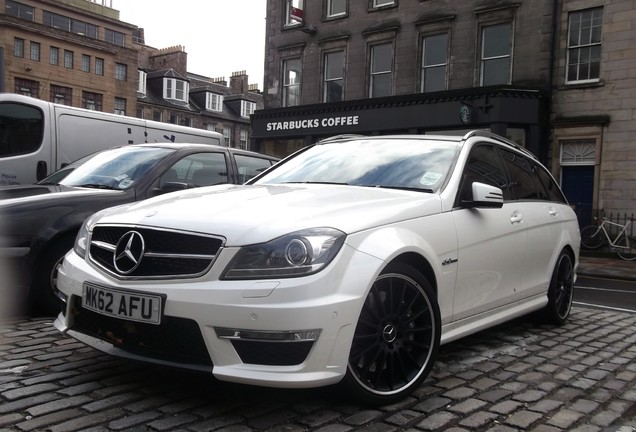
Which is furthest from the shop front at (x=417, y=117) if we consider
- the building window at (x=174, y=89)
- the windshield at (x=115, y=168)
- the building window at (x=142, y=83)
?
the building window at (x=142, y=83)

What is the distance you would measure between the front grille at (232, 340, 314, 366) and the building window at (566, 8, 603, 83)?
58.4 feet

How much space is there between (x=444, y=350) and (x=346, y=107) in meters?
18.7

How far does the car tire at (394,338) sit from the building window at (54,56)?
47428 mm

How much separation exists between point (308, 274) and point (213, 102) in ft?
166

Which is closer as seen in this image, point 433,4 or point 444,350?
point 444,350

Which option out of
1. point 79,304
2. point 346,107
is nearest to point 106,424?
point 79,304

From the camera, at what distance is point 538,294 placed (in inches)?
199

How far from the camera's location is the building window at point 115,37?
51281 mm

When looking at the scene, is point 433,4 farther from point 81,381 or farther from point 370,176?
point 81,381

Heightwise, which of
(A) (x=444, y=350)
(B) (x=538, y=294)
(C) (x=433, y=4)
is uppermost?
(C) (x=433, y=4)

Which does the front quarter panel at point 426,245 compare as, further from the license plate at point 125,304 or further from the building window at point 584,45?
the building window at point 584,45

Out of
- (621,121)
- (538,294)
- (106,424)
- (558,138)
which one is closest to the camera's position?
(106,424)

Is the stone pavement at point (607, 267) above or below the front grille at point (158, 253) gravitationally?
below

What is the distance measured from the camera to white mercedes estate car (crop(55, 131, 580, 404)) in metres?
2.76
